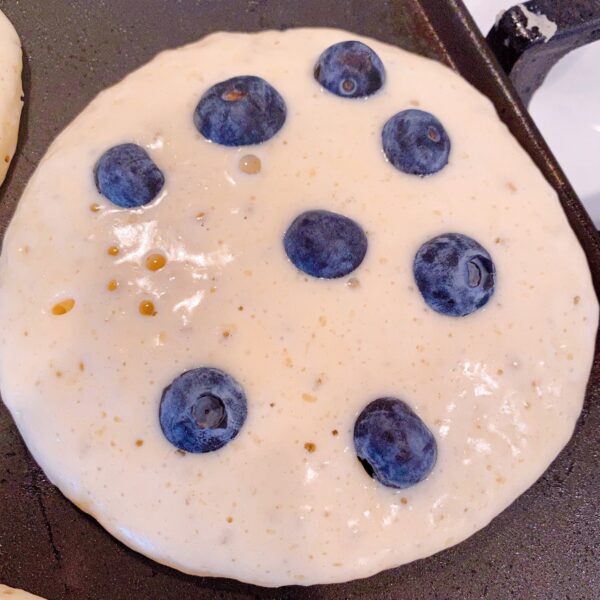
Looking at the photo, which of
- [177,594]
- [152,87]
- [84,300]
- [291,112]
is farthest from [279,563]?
[152,87]

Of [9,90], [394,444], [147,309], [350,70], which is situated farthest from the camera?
[9,90]

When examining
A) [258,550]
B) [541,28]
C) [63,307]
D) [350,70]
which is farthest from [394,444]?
[541,28]

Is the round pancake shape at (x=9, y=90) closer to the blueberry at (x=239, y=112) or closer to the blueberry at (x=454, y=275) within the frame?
the blueberry at (x=239, y=112)

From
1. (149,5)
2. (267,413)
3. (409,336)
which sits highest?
(149,5)

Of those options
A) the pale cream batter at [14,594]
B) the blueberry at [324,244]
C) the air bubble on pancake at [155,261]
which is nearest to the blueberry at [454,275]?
the blueberry at [324,244]

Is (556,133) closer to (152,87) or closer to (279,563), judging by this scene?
(152,87)

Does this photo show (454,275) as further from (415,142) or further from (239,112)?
(239,112)
